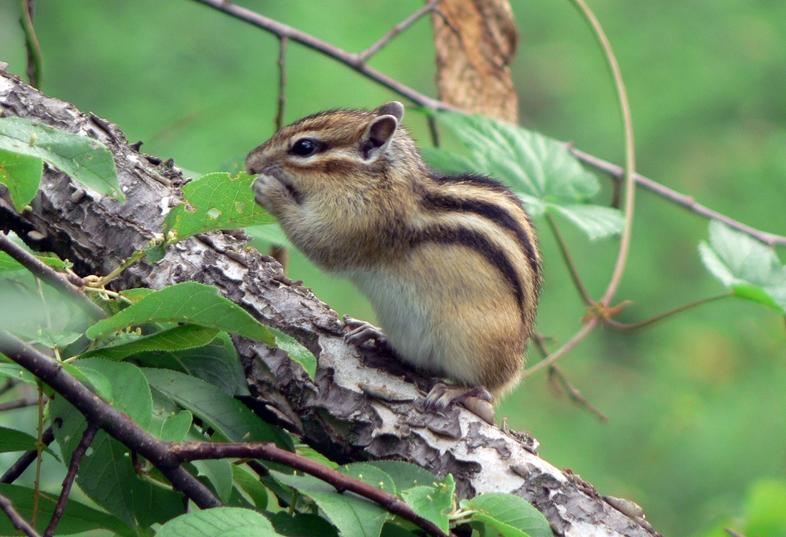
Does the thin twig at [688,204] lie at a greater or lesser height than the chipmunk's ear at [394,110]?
greater

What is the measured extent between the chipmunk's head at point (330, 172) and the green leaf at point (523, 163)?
196mm

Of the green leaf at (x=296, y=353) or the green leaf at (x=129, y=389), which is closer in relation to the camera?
the green leaf at (x=129, y=389)

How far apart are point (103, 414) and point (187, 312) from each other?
0.17 metres

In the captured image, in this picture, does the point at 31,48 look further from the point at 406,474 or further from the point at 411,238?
the point at 406,474

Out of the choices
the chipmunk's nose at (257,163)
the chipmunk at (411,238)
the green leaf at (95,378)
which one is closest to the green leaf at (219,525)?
the green leaf at (95,378)

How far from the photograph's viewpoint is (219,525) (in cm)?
133

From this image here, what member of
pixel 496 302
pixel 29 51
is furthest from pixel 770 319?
pixel 29 51

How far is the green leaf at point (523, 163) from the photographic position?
2879 millimetres

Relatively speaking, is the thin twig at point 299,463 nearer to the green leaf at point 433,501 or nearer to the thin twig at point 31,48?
the green leaf at point 433,501

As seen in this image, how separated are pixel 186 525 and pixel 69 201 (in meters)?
0.80

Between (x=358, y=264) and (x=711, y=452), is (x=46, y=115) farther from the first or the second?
(x=711, y=452)

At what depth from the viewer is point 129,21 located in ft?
18.6

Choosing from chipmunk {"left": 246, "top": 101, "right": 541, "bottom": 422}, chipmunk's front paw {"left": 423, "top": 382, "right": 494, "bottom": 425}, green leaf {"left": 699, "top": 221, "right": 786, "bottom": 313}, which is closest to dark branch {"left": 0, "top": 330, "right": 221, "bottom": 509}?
chipmunk's front paw {"left": 423, "top": 382, "right": 494, "bottom": 425}

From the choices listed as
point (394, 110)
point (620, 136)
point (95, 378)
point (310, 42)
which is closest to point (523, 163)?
point (394, 110)
